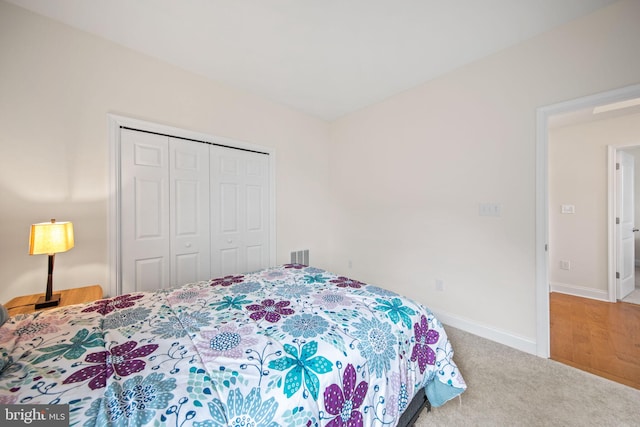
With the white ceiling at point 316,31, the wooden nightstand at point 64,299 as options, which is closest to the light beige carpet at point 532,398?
the wooden nightstand at point 64,299

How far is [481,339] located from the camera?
2.24 m

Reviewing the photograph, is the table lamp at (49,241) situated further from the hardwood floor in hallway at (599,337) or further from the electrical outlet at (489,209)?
the hardwood floor in hallway at (599,337)

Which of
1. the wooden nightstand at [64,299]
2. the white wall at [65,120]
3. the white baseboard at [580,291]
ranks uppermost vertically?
the white wall at [65,120]

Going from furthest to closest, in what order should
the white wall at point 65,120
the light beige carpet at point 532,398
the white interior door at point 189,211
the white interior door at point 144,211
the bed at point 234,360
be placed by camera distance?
the white interior door at point 189,211 < the white interior door at point 144,211 < the white wall at point 65,120 < the light beige carpet at point 532,398 < the bed at point 234,360

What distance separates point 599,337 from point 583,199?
6.29ft

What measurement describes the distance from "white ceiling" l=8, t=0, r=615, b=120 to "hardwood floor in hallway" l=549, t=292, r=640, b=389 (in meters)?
2.68

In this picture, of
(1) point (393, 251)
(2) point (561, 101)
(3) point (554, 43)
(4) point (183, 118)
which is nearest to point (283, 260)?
(1) point (393, 251)

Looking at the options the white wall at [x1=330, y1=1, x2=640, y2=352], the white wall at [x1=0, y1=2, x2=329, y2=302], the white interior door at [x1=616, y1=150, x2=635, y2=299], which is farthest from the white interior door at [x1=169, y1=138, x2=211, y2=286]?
the white interior door at [x1=616, y1=150, x2=635, y2=299]

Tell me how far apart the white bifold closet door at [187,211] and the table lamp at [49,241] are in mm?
526

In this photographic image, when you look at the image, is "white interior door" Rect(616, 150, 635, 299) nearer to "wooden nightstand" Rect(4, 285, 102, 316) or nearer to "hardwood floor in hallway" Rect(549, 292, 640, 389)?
"hardwood floor in hallway" Rect(549, 292, 640, 389)

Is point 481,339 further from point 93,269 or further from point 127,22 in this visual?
point 127,22

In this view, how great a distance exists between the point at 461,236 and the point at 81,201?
346 centimetres

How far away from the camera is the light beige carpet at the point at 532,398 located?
1.40m

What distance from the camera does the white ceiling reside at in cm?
171
